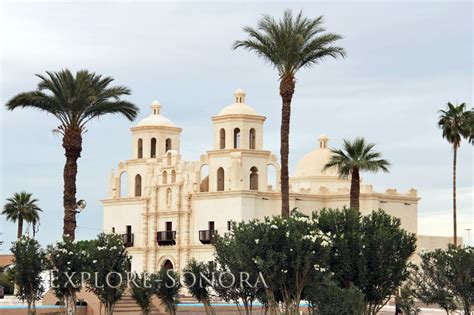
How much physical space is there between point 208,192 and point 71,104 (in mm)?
27295

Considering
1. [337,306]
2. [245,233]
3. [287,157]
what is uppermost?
[287,157]

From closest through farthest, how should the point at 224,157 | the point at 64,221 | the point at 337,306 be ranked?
the point at 337,306
the point at 64,221
the point at 224,157

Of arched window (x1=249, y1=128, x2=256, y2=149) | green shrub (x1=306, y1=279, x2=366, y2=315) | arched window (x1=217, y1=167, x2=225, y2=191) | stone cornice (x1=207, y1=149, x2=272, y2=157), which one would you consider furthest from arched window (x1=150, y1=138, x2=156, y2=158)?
green shrub (x1=306, y1=279, x2=366, y2=315)

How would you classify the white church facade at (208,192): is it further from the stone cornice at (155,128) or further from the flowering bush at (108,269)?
the flowering bush at (108,269)

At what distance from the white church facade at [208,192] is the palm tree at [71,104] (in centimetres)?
2448

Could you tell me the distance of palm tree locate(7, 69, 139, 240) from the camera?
44.7 metres

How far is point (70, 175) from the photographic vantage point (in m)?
44.5

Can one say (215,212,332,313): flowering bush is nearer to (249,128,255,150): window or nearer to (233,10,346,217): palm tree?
(233,10,346,217): palm tree

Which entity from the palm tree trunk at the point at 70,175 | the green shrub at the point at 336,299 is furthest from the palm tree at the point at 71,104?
the green shrub at the point at 336,299

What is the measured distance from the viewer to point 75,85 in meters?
45.8

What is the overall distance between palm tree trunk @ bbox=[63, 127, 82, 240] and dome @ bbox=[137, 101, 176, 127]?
32.8m

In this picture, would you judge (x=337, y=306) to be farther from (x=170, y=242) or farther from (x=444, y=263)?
(x=170, y=242)

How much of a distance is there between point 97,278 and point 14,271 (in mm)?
3960

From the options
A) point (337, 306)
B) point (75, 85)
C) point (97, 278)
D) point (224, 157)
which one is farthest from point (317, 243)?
point (224, 157)
